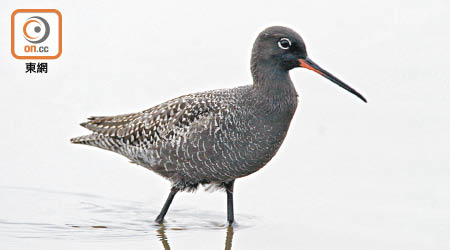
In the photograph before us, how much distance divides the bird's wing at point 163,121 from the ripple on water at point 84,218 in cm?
97

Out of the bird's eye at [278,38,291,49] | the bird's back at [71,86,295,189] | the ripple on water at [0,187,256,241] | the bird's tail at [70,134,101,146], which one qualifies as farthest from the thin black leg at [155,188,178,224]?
the bird's eye at [278,38,291,49]

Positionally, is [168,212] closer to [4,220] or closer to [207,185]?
[207,185]

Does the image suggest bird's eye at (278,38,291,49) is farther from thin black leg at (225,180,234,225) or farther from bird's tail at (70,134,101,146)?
bird's tail at (70,134,101,146)

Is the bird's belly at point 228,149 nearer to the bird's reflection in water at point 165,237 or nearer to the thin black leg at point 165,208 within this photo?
Answer: the thin black leg at point 165,208

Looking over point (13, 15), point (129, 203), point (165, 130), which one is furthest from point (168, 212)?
point (13, 15)

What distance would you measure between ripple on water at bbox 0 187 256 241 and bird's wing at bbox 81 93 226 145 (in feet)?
3.18

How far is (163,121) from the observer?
11.4 metres

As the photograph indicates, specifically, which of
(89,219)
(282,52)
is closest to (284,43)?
(282,52)

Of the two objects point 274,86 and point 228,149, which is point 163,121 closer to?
point 228,149

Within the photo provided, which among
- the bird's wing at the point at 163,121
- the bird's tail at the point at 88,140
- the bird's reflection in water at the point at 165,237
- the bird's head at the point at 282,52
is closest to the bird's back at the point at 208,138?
the bird's wing at the point at 163,121

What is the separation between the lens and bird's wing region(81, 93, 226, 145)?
36.2ft

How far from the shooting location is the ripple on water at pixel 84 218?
36.2 ft

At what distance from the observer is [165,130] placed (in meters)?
11.3

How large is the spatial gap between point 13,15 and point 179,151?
21.0ft
